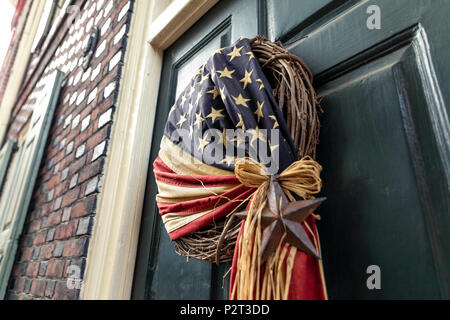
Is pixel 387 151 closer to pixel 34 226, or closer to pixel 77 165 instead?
pixel 77 165

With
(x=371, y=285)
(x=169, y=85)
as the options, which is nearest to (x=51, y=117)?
(x=169, y=85)

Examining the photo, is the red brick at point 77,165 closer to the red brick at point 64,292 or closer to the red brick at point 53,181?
the red brick at point 53,181

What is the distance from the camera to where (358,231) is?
51 cm

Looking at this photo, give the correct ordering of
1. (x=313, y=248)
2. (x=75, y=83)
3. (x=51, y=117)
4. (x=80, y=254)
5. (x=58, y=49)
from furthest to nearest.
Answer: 1. (x=58, y=49)
2. (x=51, y=117)
3. (x=75, y=83)
4. (x=80, y=254)
5. (x=313, y=248)

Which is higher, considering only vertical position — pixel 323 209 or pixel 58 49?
pixel 58 49

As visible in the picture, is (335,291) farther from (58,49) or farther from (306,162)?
(58,49)

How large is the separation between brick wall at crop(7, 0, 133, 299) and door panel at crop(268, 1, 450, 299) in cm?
83

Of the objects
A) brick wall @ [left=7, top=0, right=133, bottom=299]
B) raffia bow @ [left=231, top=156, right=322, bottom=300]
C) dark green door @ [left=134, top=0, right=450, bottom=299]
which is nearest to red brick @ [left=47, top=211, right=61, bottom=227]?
brick wall @ [left=7, top=0, right=133, bottom=299]

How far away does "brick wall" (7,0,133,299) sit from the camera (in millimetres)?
1070

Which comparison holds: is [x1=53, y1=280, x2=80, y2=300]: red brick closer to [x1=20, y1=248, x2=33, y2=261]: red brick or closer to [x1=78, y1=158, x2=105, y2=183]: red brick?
[x1=78, y1=158, x2=105, y2=183]: red brick

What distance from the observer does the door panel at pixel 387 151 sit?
0.44 meters

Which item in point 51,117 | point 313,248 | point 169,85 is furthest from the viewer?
point 51,117

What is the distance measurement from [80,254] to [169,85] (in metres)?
0.71

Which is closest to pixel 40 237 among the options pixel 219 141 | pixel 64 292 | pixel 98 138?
pixel 64 292
